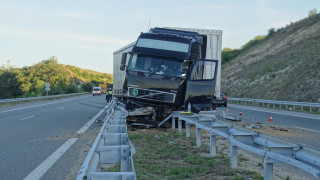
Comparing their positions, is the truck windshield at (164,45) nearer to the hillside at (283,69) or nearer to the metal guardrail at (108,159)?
the metal guardrail at (108,159)

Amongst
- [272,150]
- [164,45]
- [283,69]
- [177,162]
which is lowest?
[177,162]

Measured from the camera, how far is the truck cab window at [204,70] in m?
12.7

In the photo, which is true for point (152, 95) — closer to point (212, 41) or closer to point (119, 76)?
point (212, 41)

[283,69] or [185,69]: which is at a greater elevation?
[283,69]

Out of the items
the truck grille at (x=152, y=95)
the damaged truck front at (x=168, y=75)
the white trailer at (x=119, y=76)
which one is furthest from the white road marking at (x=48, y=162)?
the white trailer at (x=119, y=76)

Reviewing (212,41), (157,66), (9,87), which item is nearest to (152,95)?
(157,66)

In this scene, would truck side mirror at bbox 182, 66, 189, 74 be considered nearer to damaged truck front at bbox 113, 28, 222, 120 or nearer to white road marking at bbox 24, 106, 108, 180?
damaged truck front at bbox 113, 28, 222, 120

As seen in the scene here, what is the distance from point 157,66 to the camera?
41.6 feet

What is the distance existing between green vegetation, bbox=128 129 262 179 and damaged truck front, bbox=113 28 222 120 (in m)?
2.07

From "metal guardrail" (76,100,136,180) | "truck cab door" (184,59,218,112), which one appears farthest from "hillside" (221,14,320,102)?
"metal guardrail" (76,100,136,180)

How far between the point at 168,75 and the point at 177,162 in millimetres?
5265

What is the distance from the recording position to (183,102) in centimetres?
1268

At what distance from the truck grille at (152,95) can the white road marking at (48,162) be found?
293 centimetres

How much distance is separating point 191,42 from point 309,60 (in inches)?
1137
